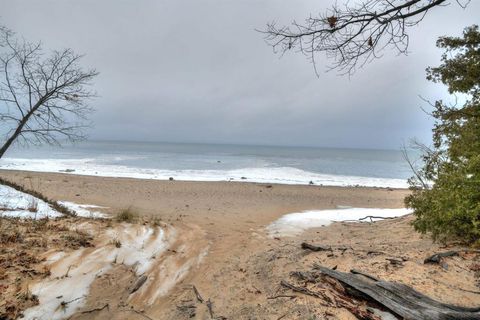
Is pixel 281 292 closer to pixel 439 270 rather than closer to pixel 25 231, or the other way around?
pixel 439 270

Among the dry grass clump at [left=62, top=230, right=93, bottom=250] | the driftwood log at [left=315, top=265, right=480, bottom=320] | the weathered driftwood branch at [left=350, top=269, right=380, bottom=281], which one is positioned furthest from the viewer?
the dry grass clump at [left=62, top=230, right=93, bottom=250]

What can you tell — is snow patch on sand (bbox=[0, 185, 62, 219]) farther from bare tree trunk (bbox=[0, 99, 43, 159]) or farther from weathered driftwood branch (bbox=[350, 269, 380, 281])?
weathered driftwood branch (bbox=[350, 269, 380, 281])

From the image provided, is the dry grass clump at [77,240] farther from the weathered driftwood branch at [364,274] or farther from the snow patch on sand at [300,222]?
the snow patch on sand at [300,222]

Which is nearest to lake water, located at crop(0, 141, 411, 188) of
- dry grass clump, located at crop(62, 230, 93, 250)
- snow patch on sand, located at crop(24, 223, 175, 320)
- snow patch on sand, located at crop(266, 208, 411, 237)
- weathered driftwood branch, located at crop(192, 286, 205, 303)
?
snow patch on sand, located at crop(266, 208, 411, 237)

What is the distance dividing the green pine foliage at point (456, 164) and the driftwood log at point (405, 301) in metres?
1.73

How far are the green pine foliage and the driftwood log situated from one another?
1.73 meters

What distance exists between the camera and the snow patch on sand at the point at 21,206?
666 centimetres

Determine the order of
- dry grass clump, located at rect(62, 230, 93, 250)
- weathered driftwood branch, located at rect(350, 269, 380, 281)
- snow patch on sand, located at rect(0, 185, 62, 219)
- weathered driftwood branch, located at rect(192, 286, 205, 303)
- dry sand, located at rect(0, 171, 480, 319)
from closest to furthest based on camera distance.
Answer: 1. dry sand, located at rect(0, 171, 480, 319)
2. weathered driftwood branch, located at rect(350, 269, 380, 281)
3. weathered driftwood branch, located at rect(192, 286, 205, 303)
4. dry grass clump, located at rect(62, 230, 93, 250)
5. snow patch on sand, located at rect(0, 185, 62, 219)

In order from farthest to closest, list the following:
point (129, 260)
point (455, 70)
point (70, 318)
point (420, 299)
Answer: point (455, 70) < point (129, 260) < point (70, 318) < point (420, 299)

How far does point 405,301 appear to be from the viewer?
122 inches

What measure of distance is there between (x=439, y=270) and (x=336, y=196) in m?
14.0

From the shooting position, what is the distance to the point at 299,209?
533 inches

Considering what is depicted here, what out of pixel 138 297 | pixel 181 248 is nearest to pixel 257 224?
pixel 181 248

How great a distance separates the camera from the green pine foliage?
4473mm
